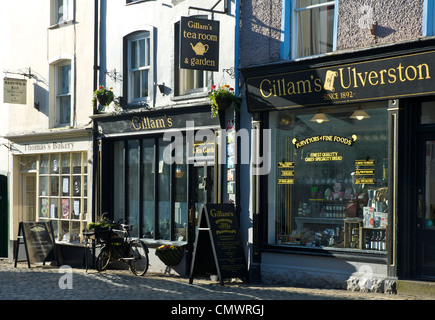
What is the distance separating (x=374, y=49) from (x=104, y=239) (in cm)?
701

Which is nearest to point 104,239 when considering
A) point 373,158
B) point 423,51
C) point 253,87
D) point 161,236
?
point 161,236

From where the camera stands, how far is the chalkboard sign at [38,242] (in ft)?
54.3

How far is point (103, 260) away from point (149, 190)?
1.91 m

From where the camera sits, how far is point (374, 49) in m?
11.3

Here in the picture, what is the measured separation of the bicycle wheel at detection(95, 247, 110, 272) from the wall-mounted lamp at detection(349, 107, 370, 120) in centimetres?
614

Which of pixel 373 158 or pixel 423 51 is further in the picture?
pixel 373 158

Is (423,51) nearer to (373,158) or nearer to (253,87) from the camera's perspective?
(373,158)

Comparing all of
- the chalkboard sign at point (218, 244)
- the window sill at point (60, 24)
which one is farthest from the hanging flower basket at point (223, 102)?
the window sill at point (60, 24)

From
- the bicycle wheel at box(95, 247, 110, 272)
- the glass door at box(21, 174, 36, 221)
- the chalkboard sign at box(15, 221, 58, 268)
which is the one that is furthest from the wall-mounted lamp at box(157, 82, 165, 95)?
the glass door at box(21, 174, 36, 221)

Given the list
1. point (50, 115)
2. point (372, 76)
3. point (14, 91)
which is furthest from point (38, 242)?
point (372, 76)

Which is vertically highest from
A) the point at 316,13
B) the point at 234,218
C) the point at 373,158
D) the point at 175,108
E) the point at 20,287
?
the point at 316,13

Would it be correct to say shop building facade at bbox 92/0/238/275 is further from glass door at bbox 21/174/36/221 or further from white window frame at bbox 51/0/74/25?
glass door at bbox 21/174/36/221

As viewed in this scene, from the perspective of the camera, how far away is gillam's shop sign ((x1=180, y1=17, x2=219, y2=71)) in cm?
1293
